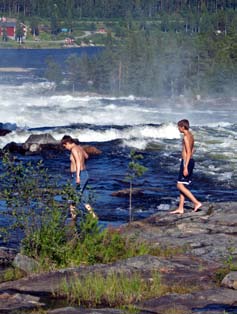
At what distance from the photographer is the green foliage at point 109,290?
1016 cm

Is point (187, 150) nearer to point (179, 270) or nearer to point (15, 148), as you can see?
point (179, 270)

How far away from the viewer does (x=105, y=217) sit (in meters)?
18.6

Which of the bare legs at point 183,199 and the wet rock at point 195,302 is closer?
the wet rock at point 195,302

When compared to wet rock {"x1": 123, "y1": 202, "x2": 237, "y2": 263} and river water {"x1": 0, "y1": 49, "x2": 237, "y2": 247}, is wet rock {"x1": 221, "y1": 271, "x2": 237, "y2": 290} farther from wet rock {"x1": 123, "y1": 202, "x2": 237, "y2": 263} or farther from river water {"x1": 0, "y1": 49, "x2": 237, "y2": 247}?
river water {"x1": 0, "y1": 49, "x2": 237, "y2": 247}

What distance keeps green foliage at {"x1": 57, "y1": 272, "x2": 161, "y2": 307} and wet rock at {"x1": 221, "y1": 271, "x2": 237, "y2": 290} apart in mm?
716

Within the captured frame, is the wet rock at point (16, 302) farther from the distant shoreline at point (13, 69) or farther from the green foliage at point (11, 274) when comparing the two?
the distant shoreline at point (13, 69)

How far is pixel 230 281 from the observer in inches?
416

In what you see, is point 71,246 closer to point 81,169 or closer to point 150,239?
point 150,239

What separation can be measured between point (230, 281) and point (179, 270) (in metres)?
1.08

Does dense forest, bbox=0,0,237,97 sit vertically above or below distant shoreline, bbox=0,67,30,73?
above

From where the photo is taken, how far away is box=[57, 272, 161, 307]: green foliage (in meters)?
10.2

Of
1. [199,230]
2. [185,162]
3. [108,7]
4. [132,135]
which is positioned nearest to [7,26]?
[108,7]

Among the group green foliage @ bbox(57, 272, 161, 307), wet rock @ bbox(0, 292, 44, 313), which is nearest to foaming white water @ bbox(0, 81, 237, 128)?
green foliage @ bbox(57, 272, 161, 307)

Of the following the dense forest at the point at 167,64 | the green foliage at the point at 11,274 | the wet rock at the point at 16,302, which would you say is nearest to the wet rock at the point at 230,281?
the wet rock at the point at 16,302
